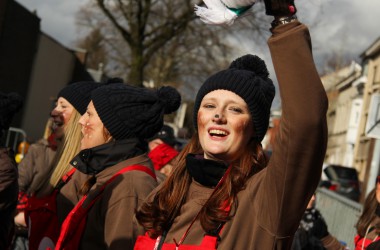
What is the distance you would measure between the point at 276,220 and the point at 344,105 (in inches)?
2521

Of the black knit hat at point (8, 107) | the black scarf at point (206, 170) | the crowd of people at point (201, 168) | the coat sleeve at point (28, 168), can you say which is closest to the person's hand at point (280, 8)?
the crowd of people at point (201, 168)

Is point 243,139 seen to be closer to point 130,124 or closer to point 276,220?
point 276,220

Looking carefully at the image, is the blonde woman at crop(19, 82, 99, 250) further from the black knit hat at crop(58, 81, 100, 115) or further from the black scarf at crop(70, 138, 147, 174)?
the black scarf at crop(70, 138, 147, 174)

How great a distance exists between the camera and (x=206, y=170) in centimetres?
293

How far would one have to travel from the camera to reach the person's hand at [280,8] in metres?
2.14

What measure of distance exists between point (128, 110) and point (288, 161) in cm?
188

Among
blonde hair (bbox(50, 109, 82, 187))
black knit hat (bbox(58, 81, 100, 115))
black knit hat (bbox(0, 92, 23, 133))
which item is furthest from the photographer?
black knit hat (bbox(58, 81, 100, 115))

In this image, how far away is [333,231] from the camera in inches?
482

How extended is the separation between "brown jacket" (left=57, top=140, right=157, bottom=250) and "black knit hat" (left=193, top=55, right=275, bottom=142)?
757 millimetres

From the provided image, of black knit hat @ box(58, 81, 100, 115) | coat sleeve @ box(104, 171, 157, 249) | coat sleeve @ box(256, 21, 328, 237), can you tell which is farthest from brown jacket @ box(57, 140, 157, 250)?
black knit hat @ box(58, 81, 100, 115)

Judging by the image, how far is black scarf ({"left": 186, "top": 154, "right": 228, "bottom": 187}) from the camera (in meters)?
2.90

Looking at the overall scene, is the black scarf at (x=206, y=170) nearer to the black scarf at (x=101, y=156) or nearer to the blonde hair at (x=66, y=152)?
the black scarf at (x=101, y=156)

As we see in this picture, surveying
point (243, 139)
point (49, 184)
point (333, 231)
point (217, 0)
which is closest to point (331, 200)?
point (333, 231)

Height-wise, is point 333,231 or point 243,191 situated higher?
point 243,191
